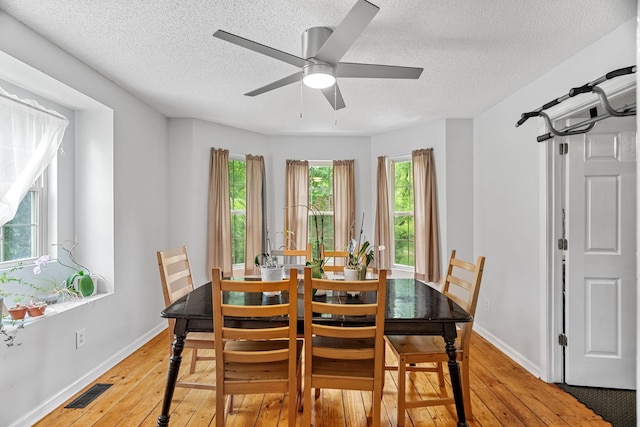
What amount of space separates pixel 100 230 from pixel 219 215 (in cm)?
145

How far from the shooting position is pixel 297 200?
4.91m

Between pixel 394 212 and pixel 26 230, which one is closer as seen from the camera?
pixel 26 230

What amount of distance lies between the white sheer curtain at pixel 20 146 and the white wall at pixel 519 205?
11.8ft

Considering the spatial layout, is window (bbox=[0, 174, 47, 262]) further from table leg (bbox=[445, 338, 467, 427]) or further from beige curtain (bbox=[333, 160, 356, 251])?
beige curtain (bbox=[333, 160, 356, 251])

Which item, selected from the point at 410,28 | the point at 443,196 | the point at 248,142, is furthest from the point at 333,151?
the point at 410,28

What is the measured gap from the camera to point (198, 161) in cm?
421

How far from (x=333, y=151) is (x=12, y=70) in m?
3.47

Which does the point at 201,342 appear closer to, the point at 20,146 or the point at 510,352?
the point at 20,146

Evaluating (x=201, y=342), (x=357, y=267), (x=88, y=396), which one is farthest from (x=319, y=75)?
(x=88, y=396)

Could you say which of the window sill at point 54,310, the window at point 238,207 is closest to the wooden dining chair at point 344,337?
the window sill at point 54,310

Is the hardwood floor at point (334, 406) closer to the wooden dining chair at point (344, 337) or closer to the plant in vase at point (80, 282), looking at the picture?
the wooden dining chair at point (344, 337)

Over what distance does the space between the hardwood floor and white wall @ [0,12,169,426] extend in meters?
0.23

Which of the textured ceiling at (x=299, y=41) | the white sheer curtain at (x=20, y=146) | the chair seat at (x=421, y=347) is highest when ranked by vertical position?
the textured ceiling at (x=299, y=41)

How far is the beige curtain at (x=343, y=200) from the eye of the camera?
4.91 metres
